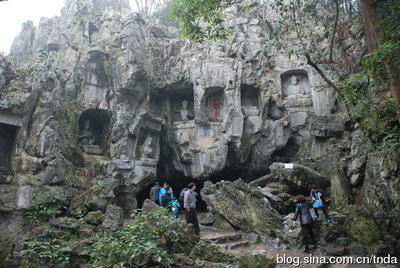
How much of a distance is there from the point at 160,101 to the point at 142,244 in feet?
42.5

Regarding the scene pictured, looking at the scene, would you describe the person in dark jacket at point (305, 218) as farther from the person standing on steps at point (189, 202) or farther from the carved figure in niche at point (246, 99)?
the carved figure in niche at point (246, 99)

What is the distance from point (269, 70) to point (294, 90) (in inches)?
78.8

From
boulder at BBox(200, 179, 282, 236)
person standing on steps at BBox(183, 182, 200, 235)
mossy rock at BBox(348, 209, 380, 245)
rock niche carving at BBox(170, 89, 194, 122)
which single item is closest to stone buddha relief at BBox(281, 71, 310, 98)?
rock niche carving at BBox(170, 89, 194, 122)

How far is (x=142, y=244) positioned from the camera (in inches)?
249

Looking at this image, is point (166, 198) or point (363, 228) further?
point (166, 198)

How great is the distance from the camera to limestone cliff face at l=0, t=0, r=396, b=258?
1433cm

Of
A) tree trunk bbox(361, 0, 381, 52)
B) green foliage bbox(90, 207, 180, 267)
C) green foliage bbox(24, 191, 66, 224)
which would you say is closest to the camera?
green foliage bbox(90, 207, 180, 267)

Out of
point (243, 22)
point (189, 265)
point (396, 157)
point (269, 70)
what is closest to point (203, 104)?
point (269, 70)

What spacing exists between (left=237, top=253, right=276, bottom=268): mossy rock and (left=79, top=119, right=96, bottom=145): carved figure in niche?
12336 mm

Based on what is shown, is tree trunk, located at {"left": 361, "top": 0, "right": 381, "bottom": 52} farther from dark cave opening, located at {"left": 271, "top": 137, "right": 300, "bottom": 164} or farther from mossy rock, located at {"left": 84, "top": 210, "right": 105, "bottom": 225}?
dark cave opening, located at {"left": 271, "top": 137, "right": 300, "bottom": 164}

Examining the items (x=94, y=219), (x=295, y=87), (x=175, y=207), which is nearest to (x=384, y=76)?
(x=175, y=207)

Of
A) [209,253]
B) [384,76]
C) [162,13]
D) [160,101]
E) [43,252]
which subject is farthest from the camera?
[162,13]

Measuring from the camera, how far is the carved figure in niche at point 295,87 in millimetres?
18666

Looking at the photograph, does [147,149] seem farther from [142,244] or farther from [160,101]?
[142,244]
